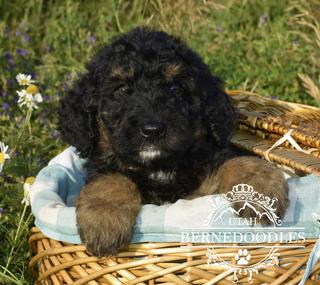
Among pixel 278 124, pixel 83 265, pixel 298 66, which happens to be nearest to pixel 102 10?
pixel 298 66

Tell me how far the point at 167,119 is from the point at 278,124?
1172 millimetres

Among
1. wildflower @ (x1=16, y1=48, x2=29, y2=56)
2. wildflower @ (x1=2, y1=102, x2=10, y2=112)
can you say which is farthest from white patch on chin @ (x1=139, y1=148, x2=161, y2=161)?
wildflower @ (x1=16, y1=48, x2=29, y2=56)

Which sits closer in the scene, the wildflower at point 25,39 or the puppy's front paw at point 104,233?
the puppy's front paw at point 104,233

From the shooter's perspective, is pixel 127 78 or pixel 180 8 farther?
pixel 180 8

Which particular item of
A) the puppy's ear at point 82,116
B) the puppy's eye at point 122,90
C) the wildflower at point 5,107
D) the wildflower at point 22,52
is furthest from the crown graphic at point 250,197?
the wildflower at point 22,52

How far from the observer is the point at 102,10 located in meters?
7.23

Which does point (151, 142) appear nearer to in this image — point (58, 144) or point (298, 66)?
point (58, 144)

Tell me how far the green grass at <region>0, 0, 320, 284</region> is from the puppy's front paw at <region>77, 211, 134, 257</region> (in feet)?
6.36

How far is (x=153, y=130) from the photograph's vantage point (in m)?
2.96

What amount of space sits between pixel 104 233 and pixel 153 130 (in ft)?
2.00

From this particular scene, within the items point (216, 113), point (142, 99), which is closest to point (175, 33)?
point (216, 113)

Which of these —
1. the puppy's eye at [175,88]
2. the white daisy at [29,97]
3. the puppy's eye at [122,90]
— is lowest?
the white daisy at [29,97]

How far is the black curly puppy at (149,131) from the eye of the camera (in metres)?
2.90

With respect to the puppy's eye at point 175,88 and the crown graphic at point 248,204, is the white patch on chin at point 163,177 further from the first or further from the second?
the crown graphic at point 248,204
